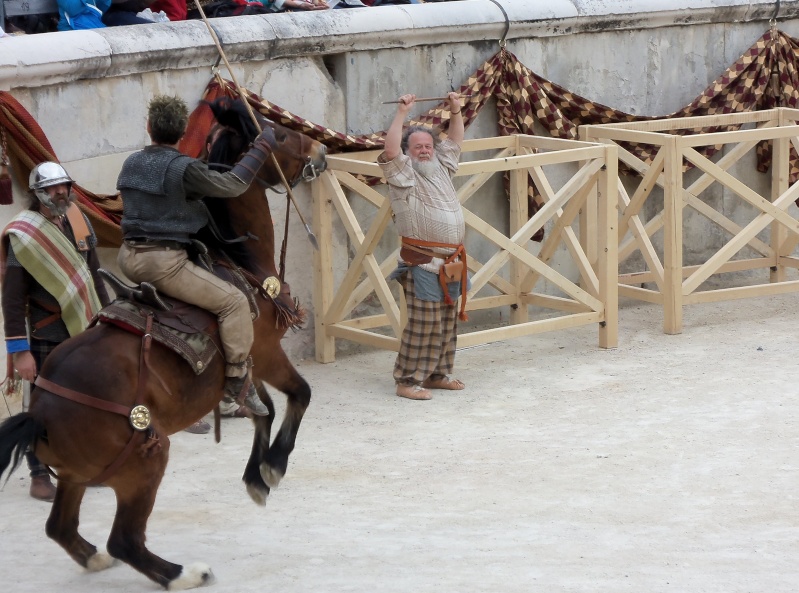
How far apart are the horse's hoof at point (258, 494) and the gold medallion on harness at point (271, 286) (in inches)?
35.0

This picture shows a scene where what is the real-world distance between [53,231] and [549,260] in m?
4.24

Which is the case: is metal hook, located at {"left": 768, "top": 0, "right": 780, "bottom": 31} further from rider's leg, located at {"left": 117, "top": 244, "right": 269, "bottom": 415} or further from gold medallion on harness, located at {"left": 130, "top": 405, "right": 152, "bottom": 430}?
gold medallion on harness, located at {"left": 130, "top": 405, "right": 152, "bottom": 430}

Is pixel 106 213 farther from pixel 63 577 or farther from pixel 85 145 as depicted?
pixel 63 577

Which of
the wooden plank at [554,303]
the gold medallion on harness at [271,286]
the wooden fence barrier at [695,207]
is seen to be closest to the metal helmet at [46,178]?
the gold medallion on harness at [271,286]

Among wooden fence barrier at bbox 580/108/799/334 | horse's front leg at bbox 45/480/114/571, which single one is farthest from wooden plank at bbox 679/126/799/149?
horse's front leg at bbox 45/480/114/571

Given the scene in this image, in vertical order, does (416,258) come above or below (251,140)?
below

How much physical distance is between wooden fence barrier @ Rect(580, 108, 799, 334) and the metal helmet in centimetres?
415

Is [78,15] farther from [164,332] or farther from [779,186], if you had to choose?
[779,186]

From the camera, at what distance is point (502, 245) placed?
27.6 ft

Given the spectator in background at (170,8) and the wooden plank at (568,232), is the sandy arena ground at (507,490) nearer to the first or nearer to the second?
the wooden plank at (568,232)

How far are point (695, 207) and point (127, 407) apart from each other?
19.2 feet

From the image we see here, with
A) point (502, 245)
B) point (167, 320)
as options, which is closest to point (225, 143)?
point (167, 320)

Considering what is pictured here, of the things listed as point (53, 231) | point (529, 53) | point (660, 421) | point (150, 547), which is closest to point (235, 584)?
point (150, 547)

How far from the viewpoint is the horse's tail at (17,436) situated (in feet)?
15.8
